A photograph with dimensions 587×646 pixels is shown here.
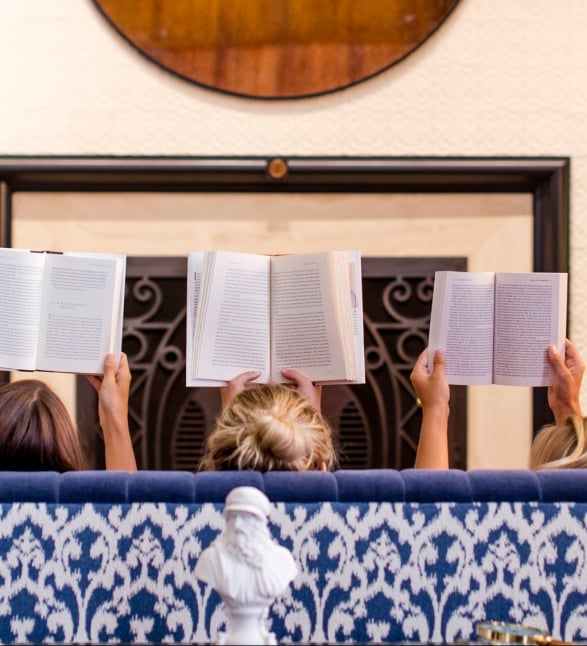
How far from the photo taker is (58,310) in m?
1.78

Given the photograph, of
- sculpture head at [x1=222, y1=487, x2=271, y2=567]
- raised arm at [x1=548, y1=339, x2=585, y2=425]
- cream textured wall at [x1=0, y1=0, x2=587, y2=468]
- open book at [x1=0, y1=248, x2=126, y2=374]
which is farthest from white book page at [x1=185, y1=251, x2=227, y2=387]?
cream textured wall at [x1=0, y1=0, x2=587, y2=468]

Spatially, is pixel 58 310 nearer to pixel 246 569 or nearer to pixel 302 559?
pixel 302 559

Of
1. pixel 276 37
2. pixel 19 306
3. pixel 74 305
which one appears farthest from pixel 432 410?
pixel 276 37

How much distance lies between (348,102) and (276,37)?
34 cm

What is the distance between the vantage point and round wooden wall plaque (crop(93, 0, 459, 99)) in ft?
9.77

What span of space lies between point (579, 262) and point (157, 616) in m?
2.21

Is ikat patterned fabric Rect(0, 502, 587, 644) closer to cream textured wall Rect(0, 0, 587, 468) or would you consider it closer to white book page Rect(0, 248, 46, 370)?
white book page Rect(0, 248, 46, 370)

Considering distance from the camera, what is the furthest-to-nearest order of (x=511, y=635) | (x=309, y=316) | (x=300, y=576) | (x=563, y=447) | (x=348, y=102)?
(x=348, y=102)
(x=309, y=316)
(x=563, y=447)
(x=300, y=576)
(x=511, y=635)

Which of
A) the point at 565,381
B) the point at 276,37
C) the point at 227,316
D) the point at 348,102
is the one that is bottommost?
the point at 565,381

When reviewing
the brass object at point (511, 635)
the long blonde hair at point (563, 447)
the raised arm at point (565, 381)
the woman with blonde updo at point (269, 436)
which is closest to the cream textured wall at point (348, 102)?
the raised arm at point (565, 381)

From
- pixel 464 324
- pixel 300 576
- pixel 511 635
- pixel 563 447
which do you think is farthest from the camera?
pixel 464 324

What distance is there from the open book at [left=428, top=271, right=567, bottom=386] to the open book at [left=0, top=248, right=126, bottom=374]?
70 cm

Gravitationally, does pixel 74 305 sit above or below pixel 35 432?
above

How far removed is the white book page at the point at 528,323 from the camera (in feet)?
6.12
